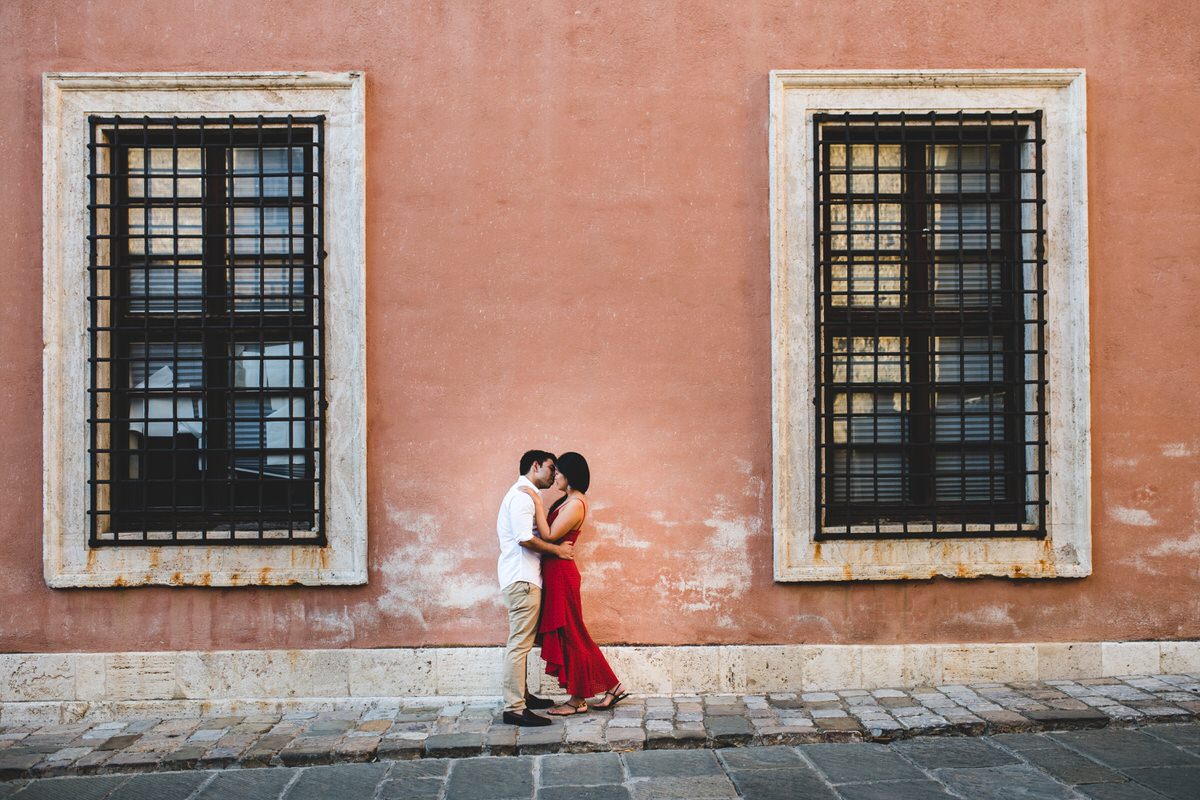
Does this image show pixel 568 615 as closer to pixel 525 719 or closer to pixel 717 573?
pixel 525 719

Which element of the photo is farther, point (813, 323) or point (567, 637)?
point (813, 323)

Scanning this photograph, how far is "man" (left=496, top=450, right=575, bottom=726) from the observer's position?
16.1ft

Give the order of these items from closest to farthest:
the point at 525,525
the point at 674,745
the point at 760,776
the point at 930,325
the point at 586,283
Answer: the point at 760,776 < the point at 674,745 < the point at 525,525 < the point at 586,283 < the point at 930,325

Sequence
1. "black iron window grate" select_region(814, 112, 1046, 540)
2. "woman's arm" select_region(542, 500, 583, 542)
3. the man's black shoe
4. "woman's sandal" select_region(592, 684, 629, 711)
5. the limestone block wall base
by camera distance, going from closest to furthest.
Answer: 1. the man's black shoe
2. "woman's arm" select_region(542, 500, 583, 542)
3. "woman's sandal" select_region(592, 684, 629, 711)
4. the limestone block wall base
5. "black iron window grate" select_region(814, 112, 1046, 540)

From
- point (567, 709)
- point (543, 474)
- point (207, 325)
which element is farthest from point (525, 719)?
point (207, 325)

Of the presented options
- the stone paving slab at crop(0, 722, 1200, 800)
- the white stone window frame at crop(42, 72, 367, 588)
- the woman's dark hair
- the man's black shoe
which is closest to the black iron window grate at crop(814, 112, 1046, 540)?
the stone paving slab at crop(0, 722, 1200, 800)

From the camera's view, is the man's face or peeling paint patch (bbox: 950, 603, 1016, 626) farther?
peeling paint patch (bbox: 950, 603, 1016, 626)

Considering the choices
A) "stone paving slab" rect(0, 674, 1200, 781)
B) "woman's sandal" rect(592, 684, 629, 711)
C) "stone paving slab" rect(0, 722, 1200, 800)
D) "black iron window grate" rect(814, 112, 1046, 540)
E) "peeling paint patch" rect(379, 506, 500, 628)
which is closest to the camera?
"stone paving slab" rect(0, 722, 1200, 800)

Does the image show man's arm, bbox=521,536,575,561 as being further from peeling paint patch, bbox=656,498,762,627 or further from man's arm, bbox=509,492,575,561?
peeling paint patch, bbox=656,498,762,627

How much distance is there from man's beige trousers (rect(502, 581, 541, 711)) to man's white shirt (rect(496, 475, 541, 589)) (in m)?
0.05

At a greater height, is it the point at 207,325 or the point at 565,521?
the point at 207,325

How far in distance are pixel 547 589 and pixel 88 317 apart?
311 cm

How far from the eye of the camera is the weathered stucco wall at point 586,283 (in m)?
A: 5.44

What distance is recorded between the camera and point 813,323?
5.51m
